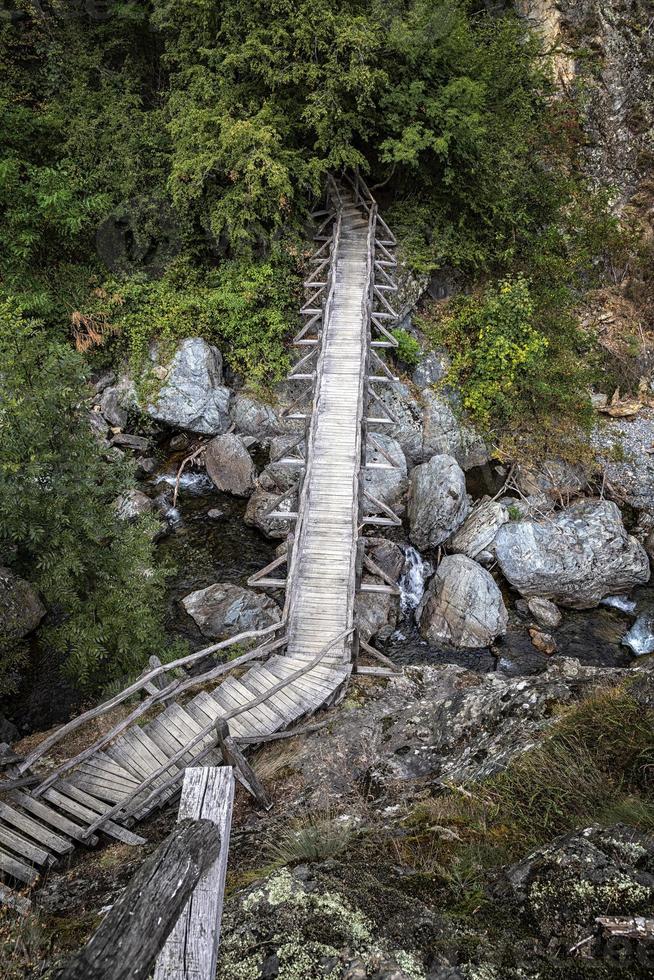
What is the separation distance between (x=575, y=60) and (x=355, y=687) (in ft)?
68.6

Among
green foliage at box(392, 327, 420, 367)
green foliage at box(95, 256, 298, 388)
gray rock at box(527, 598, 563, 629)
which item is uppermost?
green foliage at box(95, 256, 298, 388)

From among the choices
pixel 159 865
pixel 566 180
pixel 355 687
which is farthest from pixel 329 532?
pixel 566 180

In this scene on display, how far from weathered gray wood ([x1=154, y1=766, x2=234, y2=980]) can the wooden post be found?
3534 millimetres

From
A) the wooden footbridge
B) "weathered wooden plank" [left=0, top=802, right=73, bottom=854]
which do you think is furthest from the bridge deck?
"weathered wooden plank" [left=0, top=802, right=73, bottom=854]

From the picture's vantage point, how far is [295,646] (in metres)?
10.4

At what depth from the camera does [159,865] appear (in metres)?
2.85

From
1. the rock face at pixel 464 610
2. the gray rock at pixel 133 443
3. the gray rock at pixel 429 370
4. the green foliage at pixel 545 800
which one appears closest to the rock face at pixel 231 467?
the gray rock at pixel 133 443

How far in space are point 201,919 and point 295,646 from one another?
7.53 meters

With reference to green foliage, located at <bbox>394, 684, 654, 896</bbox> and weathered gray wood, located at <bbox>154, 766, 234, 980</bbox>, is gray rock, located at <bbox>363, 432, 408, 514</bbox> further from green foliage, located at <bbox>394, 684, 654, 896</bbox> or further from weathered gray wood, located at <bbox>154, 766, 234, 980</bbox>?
weathered gray wood, located at <bbox>154, 766, 234, 980</bbox>

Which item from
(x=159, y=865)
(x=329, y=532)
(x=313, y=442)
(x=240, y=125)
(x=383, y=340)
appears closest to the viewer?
(x=159, y=865)

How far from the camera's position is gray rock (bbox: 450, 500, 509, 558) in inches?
562

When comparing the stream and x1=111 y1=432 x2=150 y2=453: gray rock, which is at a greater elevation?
x1=111 y1=432 x2=150 y2=453: gray rock

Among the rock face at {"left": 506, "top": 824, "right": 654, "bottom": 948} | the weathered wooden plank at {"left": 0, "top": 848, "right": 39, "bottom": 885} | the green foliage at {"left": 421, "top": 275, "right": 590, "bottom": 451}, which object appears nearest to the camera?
the rock face at {"left": 506, "top": 824, "right": 654, "bottom": 948}

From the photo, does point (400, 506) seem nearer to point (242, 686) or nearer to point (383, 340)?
point (383, 340)
